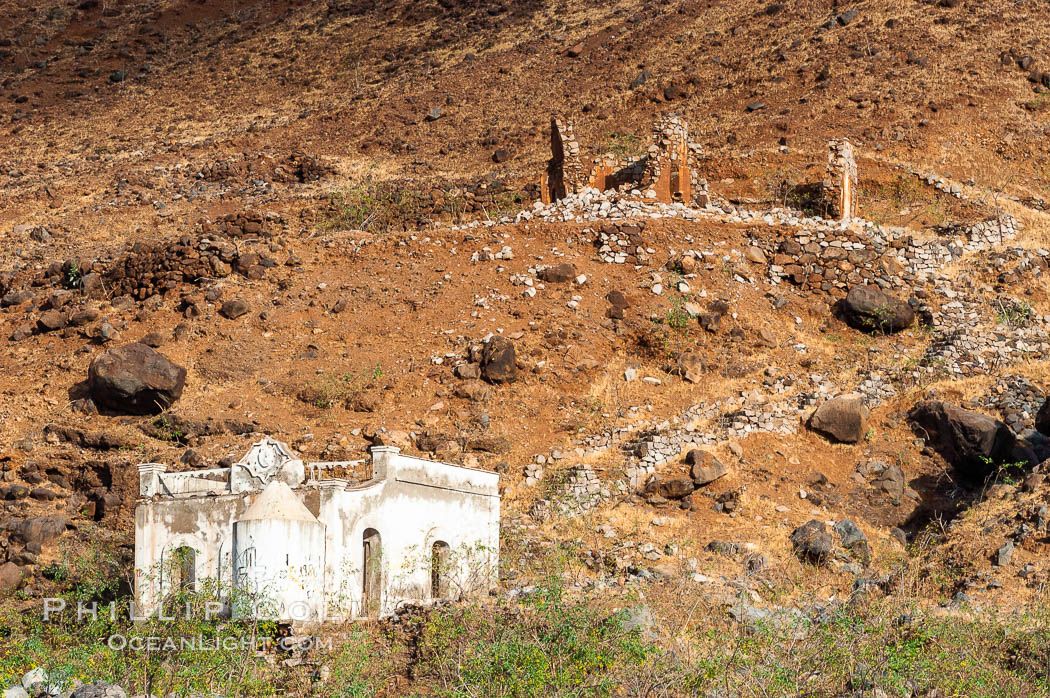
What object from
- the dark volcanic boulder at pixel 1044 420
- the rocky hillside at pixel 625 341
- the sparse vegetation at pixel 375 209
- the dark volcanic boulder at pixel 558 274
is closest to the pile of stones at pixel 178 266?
the rocky hillside at pixel 625 341

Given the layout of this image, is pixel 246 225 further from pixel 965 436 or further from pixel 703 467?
pixel 965 436

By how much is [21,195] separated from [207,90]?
11.3 metres

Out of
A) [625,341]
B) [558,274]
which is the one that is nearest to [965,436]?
[625,341]

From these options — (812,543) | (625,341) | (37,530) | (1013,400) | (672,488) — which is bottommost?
(37,530)

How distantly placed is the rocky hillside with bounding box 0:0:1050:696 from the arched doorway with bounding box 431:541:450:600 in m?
0.90

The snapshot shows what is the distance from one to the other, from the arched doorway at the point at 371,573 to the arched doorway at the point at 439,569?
96 centimetres

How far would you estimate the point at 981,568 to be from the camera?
1574 centimetres

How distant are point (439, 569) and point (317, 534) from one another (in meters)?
2.13

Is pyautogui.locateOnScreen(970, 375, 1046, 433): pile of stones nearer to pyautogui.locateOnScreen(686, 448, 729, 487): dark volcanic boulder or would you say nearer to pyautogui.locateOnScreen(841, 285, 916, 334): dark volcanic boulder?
pyautogui.locateOnScreen(841, 285, 916, 334): dark volcanic boulder

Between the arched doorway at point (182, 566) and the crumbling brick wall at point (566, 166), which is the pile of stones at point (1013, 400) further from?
the arched doorway at point (182, 566)

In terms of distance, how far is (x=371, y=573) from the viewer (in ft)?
50.3

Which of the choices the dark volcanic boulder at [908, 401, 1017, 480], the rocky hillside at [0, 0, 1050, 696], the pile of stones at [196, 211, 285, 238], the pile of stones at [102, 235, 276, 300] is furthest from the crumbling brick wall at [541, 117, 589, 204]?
the dark volcanic boulder at [908, 401, 1017, 480]

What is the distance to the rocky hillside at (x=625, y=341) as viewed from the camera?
1461 cm

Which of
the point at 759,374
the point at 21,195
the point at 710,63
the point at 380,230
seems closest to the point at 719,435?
the point at 759,374
